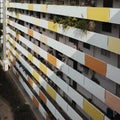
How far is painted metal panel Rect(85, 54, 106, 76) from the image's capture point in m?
22.0

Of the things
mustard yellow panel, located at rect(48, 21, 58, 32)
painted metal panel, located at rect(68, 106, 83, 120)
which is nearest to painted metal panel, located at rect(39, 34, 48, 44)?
mustard yellow panel, located at rect(48, 21, 58, 32)

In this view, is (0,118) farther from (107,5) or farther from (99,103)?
(107,5)

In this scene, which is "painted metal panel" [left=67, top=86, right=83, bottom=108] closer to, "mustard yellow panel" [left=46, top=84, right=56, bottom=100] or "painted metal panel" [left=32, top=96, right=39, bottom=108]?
"mustard yellow panel" [left=46, top=84, right=56, bottom=100]

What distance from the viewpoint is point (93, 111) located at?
23.9 metres

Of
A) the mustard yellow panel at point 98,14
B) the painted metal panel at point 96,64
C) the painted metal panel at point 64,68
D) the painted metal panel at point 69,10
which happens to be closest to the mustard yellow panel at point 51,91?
the painted metal panel at point 64,68

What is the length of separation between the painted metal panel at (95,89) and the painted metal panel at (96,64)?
114 centimetres

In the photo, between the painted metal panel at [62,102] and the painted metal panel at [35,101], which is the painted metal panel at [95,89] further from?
the painted metal panel at [35,101]

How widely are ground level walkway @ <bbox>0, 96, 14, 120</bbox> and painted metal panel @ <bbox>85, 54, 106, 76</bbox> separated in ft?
66.7

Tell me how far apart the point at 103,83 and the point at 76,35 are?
4580 millimetres

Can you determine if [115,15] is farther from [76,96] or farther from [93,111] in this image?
[76,96]

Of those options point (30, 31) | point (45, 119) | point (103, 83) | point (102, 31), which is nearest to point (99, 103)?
point (103, 83)

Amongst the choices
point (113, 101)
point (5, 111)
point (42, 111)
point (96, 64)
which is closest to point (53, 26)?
point (96, 64)

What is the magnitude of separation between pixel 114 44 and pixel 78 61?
5730 millimetres

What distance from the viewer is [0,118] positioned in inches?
1613
